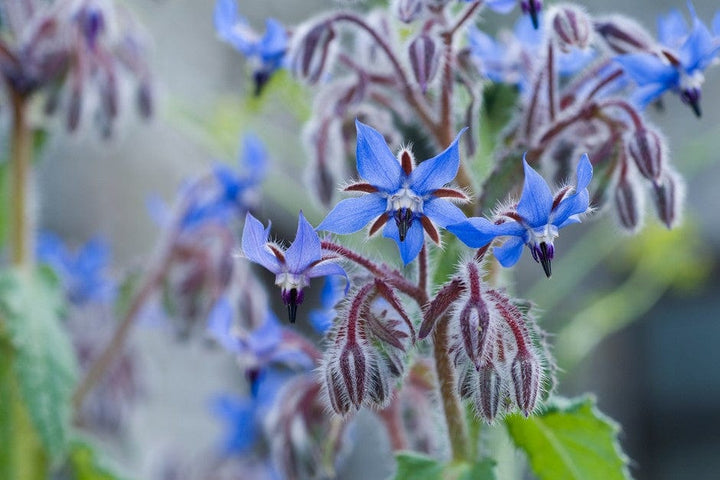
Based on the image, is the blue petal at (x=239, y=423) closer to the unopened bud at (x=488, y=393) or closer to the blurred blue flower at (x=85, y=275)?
the blurred blue flower at (x=85, y=275)

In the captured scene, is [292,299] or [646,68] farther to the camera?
[646,68]

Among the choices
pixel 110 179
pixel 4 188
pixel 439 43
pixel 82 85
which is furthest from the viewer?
pixel 110 179

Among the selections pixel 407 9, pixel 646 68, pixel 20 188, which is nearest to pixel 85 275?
pixel 20 188

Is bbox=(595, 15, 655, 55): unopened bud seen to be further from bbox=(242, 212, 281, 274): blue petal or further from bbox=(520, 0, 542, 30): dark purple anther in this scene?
bbox=(242, 212, 281, 274): blue petal

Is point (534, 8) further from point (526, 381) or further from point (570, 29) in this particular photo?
point (526, 381)

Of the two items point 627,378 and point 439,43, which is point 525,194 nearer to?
point 439,43

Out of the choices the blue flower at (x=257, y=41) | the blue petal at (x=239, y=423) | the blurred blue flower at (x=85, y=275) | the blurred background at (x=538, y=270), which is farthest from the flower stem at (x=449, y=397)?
the blurred background at (x=538, y=270)

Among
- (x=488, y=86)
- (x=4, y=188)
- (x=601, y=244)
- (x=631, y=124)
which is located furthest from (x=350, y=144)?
(x=601, y=244)
